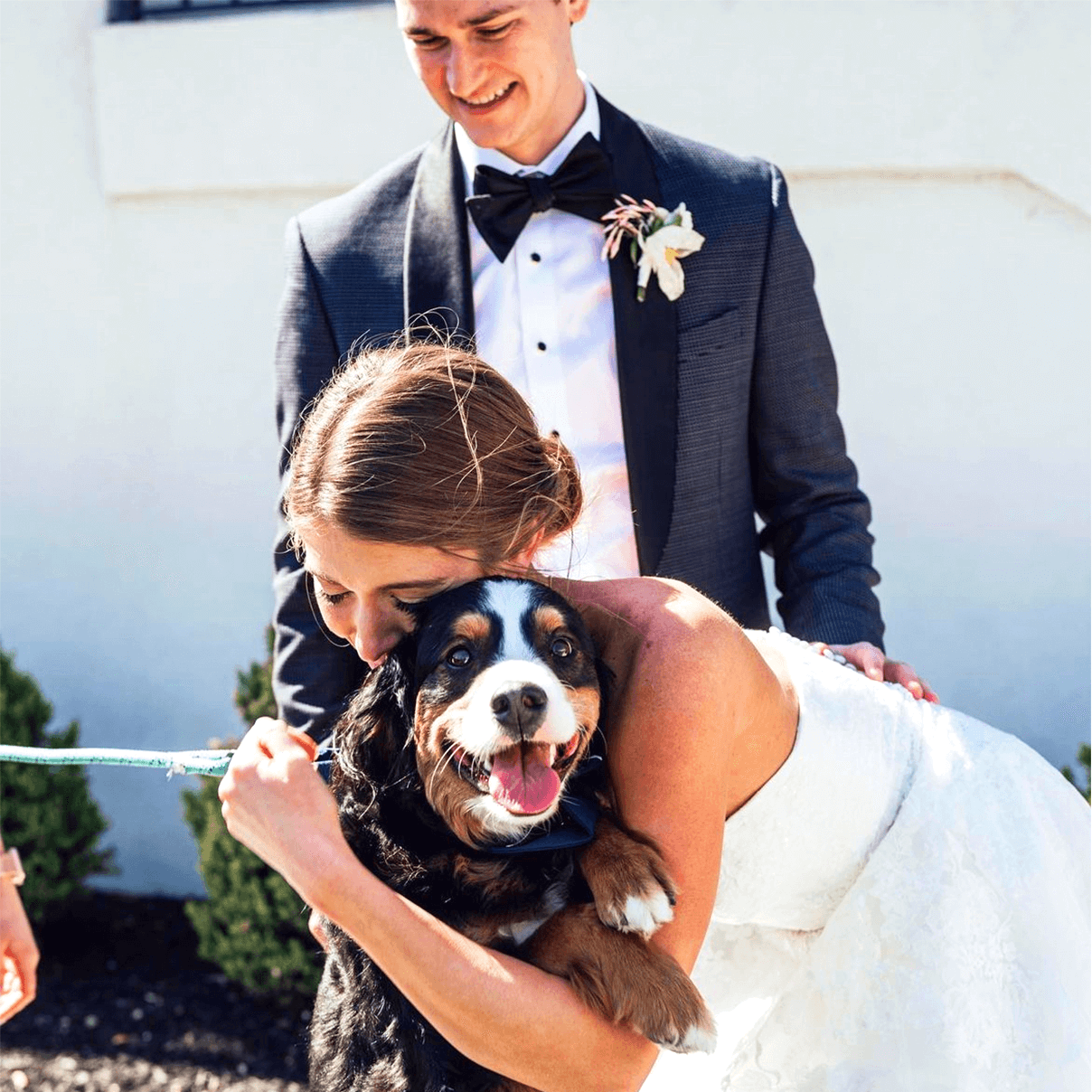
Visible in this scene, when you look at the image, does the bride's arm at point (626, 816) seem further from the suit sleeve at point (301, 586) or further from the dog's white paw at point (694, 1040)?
the suit sleeve at point (301, 586)

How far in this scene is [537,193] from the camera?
9.33 feet

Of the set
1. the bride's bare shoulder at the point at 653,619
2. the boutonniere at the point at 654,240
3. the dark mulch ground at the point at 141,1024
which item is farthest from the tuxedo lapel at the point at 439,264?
the dark mulch ground at the point at 141,1024

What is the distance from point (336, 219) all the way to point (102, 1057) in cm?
276

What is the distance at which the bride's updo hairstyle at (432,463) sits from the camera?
6.26ft

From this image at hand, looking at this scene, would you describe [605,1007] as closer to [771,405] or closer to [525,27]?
[771,405]

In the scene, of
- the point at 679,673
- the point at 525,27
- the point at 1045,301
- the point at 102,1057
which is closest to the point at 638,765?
the point at 679,673

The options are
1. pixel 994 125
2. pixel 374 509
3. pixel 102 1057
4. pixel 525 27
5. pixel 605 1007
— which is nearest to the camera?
pixel 605 1007

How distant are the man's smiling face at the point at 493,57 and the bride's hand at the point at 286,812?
1442mm

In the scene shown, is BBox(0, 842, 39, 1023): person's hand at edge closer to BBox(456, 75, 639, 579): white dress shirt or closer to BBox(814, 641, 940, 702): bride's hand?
BBox(456, 75, 639, 579): white dress shirt

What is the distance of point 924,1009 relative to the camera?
1.99 metres

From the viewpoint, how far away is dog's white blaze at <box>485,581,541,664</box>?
5.86 ft

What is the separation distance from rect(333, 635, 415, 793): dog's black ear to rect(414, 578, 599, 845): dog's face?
0.18 feet

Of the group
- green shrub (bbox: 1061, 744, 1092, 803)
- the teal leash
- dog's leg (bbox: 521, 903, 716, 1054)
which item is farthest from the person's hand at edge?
green shrub (bbox: 1061, 744, 1092, 803)

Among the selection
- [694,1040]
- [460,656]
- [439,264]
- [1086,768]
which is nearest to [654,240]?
[439,264]
